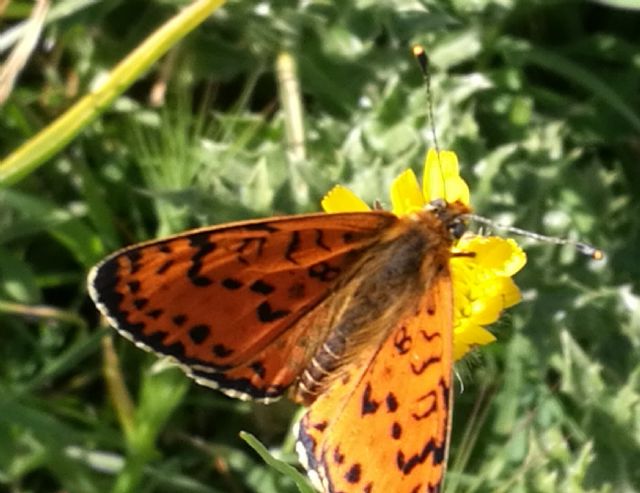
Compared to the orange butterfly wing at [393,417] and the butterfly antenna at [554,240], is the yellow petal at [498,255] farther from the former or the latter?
the orange butterfly wing at [393,417]

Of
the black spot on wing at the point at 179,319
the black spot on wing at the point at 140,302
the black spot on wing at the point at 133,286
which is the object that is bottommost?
the black spot on wing at the point at 179,319

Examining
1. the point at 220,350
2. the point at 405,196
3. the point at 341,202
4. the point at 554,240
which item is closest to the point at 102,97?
the point at 341,202

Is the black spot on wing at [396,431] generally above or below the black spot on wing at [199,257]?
below

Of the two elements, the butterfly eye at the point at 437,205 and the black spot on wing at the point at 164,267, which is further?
the butterfly eye at the point at 437,205

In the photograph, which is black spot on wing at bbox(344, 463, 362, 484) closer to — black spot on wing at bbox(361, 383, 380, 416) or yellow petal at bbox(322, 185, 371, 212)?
black spot on wing at bbox(361, 383, 380, 416)

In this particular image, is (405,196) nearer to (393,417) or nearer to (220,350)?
(220,350)

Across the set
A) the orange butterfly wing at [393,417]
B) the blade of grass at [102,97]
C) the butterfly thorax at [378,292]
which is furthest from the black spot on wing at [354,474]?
the blade of grass at [102,97]
